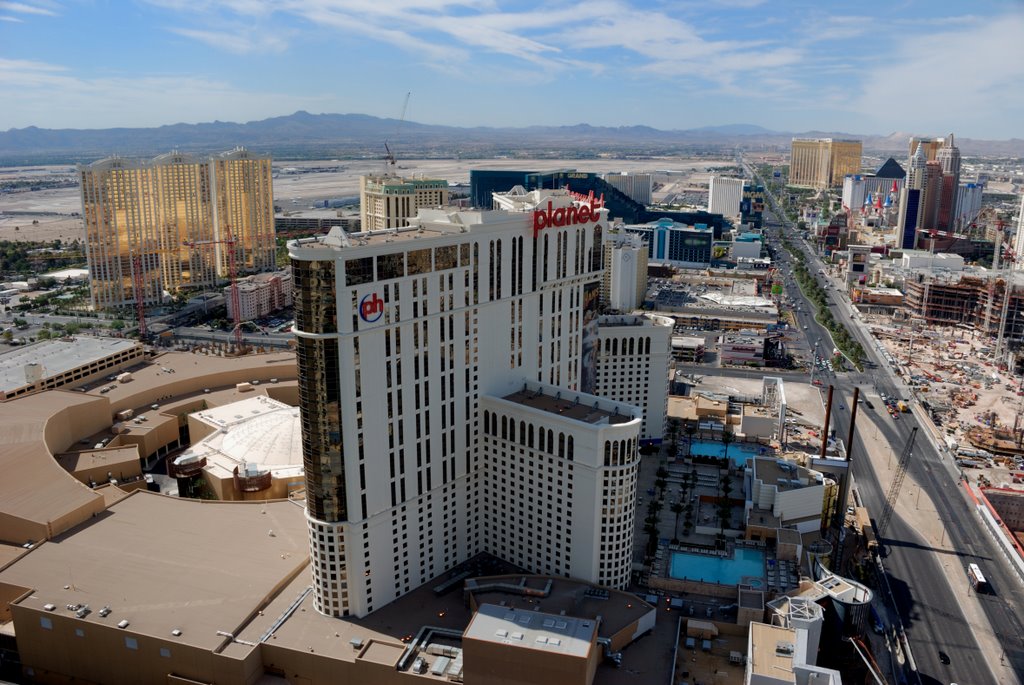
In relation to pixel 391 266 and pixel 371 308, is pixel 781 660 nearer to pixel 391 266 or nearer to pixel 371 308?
pixel 371 308

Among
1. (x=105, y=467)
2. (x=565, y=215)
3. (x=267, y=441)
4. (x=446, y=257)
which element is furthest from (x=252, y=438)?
(x=565, y=215)

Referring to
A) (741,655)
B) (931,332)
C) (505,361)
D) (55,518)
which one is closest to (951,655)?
(741,655)

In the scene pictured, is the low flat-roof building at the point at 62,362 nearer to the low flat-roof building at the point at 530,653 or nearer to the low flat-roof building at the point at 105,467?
the low flat-roof building at the point at 105,467

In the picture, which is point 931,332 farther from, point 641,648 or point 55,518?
point 55,518

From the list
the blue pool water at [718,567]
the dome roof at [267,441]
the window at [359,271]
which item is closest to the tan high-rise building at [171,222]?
the dome roof at [267,441]

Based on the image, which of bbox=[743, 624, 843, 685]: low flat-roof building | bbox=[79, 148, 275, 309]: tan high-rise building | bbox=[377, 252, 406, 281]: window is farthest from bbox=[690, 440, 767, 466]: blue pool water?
bbox=[79, 148, 275, 309]: tan high-rise building
